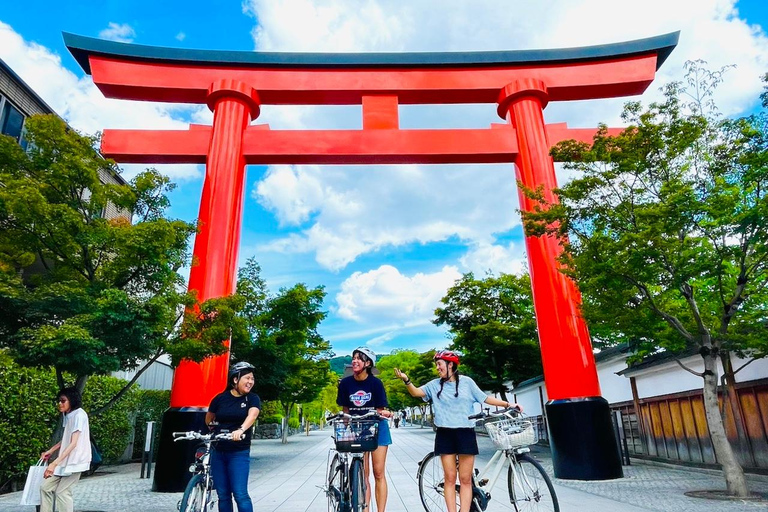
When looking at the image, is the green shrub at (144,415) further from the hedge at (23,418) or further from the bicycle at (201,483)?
the bicycle at (201,483)

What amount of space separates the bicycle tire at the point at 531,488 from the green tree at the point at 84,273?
16.1 feet

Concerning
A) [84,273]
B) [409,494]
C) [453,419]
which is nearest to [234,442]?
[453,419]

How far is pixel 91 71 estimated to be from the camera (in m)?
11.1

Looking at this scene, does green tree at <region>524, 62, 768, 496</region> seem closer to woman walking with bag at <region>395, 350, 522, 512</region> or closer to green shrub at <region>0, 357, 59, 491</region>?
woman walking with bag at <region>395, 350, 522, 512</region>

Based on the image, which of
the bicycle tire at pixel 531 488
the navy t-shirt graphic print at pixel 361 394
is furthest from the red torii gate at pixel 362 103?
the navy t-shirt graphic print at pixel 361 394

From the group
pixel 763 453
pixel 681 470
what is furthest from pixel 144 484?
pixel 763 453

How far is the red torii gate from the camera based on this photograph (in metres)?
9.99

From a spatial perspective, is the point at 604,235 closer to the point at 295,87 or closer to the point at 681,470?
the point at 681,470

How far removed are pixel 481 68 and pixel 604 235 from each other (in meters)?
6.22

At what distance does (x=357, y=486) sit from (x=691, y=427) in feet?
31.6

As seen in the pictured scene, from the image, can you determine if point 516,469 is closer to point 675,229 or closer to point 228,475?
point 228,475

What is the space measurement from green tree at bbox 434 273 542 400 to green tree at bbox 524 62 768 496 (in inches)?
333

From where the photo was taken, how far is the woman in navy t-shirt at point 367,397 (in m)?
4.63

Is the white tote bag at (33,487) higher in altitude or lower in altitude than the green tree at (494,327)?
lower
